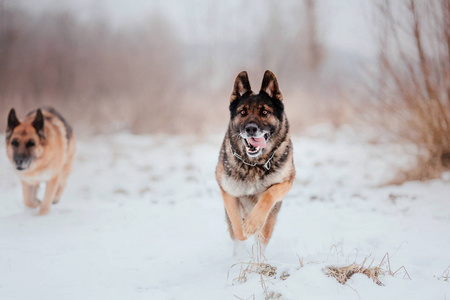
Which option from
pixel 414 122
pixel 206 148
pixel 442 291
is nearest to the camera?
pixel 442 291

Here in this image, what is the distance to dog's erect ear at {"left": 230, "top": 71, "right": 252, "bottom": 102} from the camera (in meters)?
3.67

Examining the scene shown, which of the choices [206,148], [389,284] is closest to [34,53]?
[206,148]

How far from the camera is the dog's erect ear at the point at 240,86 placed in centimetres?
367

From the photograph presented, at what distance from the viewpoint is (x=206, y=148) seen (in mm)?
11203

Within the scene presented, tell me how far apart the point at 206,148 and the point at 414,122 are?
21.1 ft

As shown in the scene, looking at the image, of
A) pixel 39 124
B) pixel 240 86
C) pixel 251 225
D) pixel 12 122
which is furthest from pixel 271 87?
pixel 12 122

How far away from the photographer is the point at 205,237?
4.42 m

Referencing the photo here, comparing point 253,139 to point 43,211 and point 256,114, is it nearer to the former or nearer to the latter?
point 256,114

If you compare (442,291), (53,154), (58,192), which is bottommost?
(442,291)

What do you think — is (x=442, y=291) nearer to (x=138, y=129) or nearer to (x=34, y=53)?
(x=138, y=129)

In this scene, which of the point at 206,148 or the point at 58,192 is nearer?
the point at 58,192

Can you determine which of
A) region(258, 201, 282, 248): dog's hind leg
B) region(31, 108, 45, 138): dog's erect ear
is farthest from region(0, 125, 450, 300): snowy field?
region(31, 108, 45, 138): dog's erect ear

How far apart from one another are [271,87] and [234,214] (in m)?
1.35

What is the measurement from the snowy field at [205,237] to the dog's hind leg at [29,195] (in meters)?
0.12
